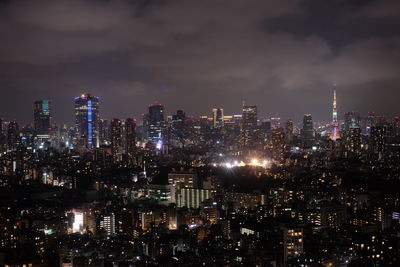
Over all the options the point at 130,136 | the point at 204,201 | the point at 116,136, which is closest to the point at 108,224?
the point at 204,201

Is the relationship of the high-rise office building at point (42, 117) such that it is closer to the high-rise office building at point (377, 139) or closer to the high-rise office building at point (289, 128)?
the high-rise office building at point (289, 128)

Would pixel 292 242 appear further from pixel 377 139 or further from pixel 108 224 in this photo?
pixel 377 139

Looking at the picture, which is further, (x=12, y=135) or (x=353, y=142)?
(x=12, y=135)

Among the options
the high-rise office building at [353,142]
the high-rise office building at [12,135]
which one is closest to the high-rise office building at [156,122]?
the high-rise office building at [12,135]

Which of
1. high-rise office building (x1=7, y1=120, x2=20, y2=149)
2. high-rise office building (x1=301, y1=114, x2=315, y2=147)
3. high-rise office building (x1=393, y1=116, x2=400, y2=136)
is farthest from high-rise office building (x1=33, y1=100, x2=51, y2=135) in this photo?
high-rise office building (x1=393, y1=116, x2=400, y2=136)

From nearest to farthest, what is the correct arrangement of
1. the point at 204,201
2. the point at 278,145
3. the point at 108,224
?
the point at 108,224
the point at 204,201
the point at 278,145
